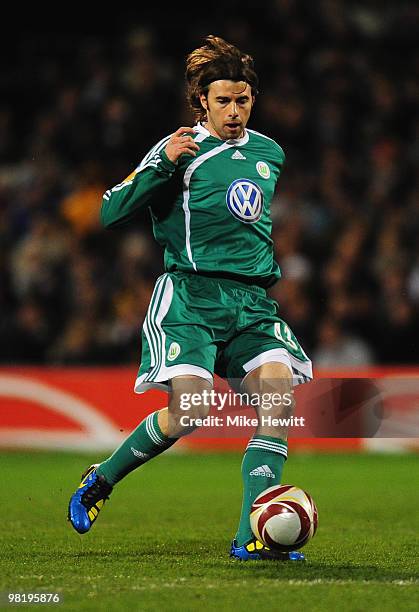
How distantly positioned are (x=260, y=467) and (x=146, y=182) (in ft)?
4.29

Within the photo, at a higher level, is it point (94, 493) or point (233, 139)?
point (233, 139)

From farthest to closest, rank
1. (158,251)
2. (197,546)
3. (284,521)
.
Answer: (158,251), (197,546), (284,521)

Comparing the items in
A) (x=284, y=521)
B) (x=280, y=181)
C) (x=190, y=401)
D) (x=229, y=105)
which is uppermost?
(x=280, y=181)

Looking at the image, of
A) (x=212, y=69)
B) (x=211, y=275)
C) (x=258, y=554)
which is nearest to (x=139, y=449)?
(x=258, y=554)

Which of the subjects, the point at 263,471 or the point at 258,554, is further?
the point at 263,471

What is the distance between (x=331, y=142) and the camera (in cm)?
1302

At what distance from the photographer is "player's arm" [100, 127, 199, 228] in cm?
512

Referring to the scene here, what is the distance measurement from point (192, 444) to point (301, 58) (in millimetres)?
5051

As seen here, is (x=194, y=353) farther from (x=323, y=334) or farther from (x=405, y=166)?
(x=405, y=166)

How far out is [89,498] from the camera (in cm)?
535

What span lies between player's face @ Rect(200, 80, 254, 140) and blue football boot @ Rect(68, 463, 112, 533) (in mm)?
1639

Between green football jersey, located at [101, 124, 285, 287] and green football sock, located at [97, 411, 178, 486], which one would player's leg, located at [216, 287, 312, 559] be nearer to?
green football jersey, located at [101, 124, 285, 287]

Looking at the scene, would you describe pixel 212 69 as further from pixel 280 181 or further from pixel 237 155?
pixel 280 181

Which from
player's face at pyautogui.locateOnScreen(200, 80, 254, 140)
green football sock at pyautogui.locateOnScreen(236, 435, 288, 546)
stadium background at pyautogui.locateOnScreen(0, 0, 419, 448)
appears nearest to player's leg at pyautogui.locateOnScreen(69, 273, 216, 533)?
green football sock at pyautogui.locateOnScreen(236, 435, 288, 546)
